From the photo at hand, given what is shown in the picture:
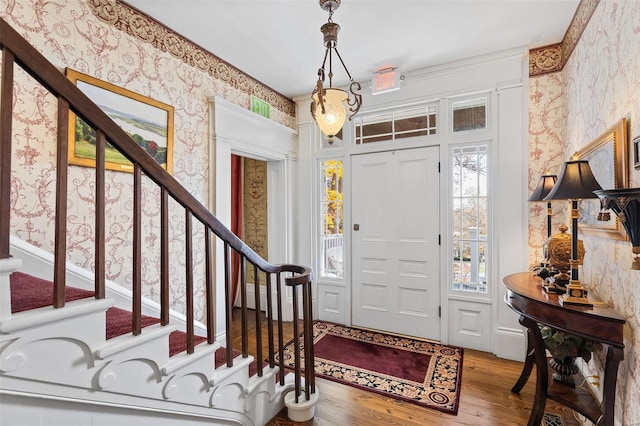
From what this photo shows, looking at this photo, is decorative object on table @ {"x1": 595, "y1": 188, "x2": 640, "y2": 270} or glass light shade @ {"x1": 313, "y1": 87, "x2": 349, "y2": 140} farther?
glass light shade @ {"x1": 313, "y1": 87, "x2": 349, "y2": 140}

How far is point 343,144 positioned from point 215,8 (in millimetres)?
1849

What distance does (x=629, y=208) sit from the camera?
1212 mm

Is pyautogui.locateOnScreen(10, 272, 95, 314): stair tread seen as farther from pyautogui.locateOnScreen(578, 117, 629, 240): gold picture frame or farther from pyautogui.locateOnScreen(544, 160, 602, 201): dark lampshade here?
pyautogui.locateOnScreen(578, 117, 629, 240): gold picture frame

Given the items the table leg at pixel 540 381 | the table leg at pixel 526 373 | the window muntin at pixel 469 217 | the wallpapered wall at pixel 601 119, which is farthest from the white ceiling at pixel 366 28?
the table leg at pixel 526 373

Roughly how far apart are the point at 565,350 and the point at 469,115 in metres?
2.13

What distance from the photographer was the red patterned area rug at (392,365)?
7.21 ft

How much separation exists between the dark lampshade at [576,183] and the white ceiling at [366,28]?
1.32 meters

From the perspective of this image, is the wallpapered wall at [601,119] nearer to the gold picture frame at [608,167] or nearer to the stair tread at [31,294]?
the gold picture frame at [608,167]

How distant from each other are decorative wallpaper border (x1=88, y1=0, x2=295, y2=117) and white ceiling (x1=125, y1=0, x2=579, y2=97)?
59mm

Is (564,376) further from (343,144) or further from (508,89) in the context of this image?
(343,144)

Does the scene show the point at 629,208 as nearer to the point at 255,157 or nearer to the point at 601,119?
the point at 601,119

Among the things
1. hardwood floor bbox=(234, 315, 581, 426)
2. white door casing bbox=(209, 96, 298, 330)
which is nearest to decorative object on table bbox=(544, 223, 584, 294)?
hardwood floor bbox=(234, 315, 581, 426)

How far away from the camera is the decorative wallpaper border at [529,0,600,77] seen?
2.23m

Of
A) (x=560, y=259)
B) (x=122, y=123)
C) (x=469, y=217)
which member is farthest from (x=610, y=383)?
(x=122, y=123)
